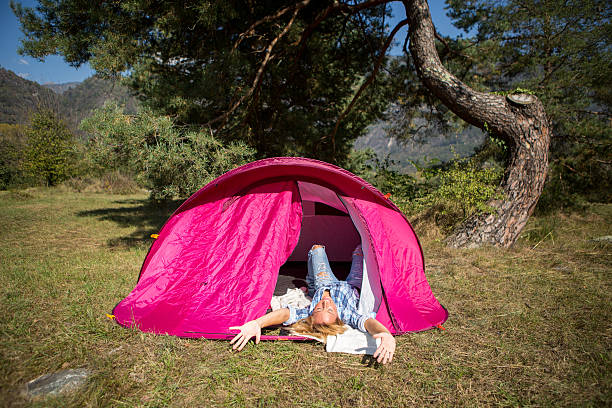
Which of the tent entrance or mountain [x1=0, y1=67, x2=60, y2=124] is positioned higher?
mountain [x1=0, y1=67, x2=60, y2=124]

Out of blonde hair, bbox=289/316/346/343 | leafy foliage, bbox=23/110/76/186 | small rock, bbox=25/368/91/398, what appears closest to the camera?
small rock, bbox=25/368/91/398

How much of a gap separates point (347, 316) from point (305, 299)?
29.7 inches

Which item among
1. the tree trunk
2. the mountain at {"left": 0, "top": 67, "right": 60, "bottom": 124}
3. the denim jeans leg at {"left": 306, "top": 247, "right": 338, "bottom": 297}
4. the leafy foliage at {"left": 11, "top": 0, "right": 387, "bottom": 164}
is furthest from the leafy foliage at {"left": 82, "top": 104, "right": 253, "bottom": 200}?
the mountain at {"left": 0, "top": 67, "right": 60, "bottom": 124}

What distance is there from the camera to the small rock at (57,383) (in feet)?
5.94

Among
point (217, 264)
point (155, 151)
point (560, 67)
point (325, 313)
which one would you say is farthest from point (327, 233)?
point (560, 67)

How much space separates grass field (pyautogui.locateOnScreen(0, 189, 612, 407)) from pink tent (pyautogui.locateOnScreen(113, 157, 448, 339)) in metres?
0.25

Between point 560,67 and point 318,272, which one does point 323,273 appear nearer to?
point 318,272

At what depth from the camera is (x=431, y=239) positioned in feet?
17.7

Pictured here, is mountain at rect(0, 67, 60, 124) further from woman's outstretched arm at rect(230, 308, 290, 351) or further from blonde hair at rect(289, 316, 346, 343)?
blonde hair at rect(289, 316, 346, 343)

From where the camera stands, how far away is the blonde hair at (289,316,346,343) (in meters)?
2.52

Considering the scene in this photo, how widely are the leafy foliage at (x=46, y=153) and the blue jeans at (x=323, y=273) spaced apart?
16588 mm

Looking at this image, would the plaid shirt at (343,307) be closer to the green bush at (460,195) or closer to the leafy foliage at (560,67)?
the green bush at (460,195)

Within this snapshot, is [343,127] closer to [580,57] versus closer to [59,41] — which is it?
[580,57]

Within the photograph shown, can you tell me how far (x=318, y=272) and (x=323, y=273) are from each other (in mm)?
67
